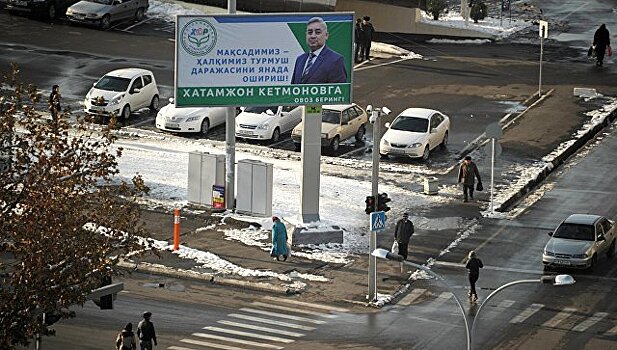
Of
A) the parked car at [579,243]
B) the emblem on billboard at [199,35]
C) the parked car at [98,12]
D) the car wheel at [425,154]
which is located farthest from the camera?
the parked car at [98,12]

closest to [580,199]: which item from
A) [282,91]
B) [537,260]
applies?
[537,260]

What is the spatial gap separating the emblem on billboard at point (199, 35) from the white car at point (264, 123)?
9046 mm

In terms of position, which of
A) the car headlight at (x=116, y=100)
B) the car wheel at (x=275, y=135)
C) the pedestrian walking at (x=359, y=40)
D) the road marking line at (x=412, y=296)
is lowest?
the road marking line at (x=412, y=296)

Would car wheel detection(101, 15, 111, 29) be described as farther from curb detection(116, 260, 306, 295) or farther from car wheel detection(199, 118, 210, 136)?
curb detection(116, 260, 306, 295)

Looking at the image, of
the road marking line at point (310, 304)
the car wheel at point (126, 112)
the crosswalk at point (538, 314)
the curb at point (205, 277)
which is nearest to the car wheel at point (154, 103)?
the car wheel at point (126, 112)

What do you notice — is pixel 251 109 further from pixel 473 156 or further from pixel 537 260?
pixel 537 260

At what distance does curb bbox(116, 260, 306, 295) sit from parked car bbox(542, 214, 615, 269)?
6527mm

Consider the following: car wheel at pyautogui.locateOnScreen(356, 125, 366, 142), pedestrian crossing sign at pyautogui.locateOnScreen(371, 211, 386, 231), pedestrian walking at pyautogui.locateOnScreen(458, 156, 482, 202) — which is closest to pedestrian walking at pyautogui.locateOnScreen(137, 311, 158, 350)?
pedestrian crossing sign at pyautogui.locateOnScreen(371, 211, 386, 231)

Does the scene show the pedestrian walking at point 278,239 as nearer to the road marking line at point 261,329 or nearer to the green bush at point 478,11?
the road marking line at point 261,329

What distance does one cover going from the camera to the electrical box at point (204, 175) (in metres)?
43.5

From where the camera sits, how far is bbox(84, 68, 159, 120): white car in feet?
169

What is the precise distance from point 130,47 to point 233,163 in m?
19.7

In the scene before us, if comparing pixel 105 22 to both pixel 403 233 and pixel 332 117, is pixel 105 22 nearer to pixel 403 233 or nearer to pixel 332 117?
pixel 332 117

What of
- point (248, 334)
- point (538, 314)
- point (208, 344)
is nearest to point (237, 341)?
point (248, 334)
